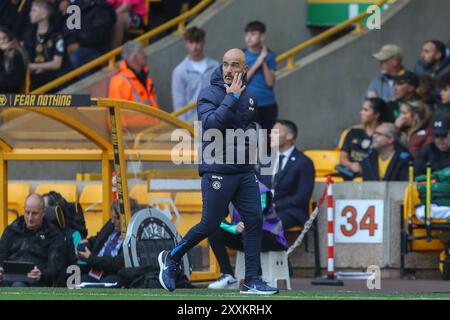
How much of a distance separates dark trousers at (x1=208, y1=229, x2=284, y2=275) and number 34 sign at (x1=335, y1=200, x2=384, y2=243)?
7.01 ft

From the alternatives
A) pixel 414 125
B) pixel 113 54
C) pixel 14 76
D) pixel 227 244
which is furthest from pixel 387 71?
pixel 227 244

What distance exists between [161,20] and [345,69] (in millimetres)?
3180

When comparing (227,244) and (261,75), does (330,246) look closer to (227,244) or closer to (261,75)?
(227,244)

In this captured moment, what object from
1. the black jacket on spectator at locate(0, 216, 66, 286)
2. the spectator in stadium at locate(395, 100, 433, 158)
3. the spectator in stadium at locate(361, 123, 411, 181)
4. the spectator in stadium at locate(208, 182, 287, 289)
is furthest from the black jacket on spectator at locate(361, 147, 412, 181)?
the black jacket on spectator at locate(0, 216, 66, 286)

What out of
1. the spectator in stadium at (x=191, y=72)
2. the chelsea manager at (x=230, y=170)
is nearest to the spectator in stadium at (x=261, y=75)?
the spectator in stadium at (x=191, y=72)

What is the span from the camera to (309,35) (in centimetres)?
2286

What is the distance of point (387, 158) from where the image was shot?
18.8 meters

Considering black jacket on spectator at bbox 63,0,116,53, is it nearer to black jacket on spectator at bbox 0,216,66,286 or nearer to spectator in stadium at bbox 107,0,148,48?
spectator in stadium at bbox 107,0,148,48

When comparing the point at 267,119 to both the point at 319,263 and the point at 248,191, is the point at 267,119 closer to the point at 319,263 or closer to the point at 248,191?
the point at 319,263

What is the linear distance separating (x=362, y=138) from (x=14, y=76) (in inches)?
180

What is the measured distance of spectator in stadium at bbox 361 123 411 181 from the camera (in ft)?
61.1
